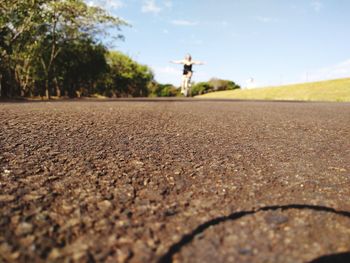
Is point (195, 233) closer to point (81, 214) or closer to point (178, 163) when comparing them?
point (81, 214)

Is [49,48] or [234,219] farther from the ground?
[49,48]

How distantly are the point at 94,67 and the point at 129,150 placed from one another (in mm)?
36161

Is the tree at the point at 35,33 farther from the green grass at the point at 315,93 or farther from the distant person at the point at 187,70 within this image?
the green grass at the point at 315,93

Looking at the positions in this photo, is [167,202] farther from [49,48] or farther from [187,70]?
[49,48]

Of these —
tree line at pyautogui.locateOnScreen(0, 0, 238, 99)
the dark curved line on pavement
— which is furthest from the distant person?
the dark curved line on pavement

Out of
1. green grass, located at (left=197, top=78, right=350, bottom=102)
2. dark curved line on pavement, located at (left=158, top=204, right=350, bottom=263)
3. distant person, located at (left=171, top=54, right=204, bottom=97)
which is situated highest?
distant person, located at (left=171, top=54, right=204, bottom=97)

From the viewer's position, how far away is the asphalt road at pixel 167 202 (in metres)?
1.33

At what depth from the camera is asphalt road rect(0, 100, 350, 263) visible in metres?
1.33

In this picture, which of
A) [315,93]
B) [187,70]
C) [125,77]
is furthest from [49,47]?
[125,77]

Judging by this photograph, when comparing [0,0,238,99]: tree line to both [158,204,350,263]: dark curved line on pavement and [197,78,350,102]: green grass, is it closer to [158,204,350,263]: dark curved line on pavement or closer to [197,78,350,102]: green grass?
[197,78,350,102]: green grass

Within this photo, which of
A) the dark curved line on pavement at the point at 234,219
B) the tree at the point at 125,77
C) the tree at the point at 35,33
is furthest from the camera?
the tree at the point at 125,77

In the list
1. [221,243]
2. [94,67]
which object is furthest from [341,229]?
[94,67]

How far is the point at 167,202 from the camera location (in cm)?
182

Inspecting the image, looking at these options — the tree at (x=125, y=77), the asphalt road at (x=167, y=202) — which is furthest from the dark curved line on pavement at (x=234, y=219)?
the tree at (x=125, y=77)
